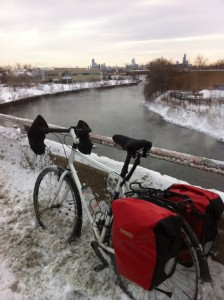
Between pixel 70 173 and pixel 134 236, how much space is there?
1216 mm

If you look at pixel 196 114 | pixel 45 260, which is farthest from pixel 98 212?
pixel 196 114

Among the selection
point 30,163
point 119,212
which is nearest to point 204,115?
point 30,163

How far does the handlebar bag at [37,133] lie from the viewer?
2.61 metres

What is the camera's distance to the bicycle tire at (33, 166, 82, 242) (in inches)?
104

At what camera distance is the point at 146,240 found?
58.7 inches

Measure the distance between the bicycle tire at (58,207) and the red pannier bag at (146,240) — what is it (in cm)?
100

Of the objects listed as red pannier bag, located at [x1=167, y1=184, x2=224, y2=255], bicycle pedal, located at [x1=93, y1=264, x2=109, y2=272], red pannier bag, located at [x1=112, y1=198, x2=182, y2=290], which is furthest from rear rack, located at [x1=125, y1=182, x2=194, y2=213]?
bicycle pedal, located at [x1=93, y1=264, x2=109, y2=272]

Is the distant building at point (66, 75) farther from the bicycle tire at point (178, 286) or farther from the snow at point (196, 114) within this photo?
the bicycle tire at point (178, 286)

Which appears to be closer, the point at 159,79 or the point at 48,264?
the point at 48,264

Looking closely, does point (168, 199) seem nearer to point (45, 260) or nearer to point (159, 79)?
point (45, 260)

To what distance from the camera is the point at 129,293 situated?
85.3 inches

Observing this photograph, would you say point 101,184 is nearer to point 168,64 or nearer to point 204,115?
point 204,115

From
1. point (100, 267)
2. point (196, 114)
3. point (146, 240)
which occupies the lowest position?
point (196, 114)

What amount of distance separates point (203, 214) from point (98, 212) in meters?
1.04
